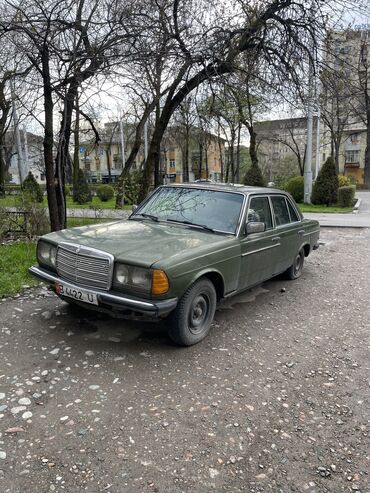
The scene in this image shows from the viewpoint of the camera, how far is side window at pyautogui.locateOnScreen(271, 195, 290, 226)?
5607 millimetres

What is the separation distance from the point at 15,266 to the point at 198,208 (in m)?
3.67

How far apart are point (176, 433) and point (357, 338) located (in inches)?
104

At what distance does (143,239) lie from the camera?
403 centimetres

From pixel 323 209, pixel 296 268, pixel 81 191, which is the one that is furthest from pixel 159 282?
pixel 81 191

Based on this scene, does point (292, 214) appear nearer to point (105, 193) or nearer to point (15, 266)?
point (15, 266)

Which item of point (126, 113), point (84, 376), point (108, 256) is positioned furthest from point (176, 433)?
point (126, 113)

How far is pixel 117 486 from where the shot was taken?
2191 millimetres

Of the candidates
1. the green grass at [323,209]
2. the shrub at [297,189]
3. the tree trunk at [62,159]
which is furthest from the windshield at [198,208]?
the shrub at [297,189]

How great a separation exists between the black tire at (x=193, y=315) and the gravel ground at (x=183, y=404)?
0.14 metres

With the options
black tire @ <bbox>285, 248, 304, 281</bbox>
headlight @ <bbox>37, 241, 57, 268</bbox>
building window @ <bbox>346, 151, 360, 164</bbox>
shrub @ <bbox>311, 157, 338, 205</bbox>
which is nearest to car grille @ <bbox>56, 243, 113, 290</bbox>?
headlight @ <bbox>37, 241, 57, 268</bbox>

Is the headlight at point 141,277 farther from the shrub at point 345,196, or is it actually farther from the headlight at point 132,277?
the shrub at point 345,196

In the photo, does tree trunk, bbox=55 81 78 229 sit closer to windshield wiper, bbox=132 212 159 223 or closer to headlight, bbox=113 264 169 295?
windshield wiper, bbox=132 212 159 223

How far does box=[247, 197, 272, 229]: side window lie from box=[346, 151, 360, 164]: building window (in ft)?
218

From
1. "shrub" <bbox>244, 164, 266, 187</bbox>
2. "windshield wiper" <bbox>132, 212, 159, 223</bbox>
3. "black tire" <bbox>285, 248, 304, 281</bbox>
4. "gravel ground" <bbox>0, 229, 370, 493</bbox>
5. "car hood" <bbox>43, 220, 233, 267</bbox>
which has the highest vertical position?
"shrub" <bbox>244, 164, 266, 187</bbox>
